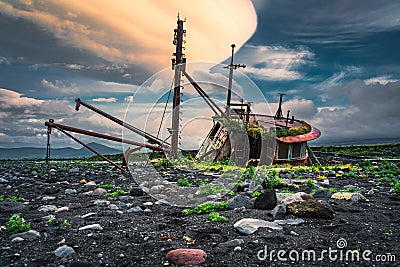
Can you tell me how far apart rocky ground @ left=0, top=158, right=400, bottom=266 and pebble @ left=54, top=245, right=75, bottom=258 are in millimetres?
13

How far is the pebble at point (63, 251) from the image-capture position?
Result: 4.89 m

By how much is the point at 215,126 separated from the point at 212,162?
349 cm

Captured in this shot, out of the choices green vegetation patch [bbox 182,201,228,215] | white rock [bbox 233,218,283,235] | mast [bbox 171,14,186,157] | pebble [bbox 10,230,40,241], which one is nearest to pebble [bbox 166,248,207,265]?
white rock [bbox 233,218,283,235]

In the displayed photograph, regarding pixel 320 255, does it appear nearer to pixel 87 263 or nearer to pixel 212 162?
pixel 87 263

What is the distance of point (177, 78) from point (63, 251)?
33.4ft

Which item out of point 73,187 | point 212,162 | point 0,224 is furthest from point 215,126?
point 0,224

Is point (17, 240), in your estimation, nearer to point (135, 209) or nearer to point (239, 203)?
point (135, 209)

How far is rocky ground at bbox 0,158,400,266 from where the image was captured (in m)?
4.74

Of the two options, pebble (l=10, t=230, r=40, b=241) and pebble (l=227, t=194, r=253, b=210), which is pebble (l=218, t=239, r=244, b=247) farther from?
pebble (l=10, t=230, r=40, b=241)

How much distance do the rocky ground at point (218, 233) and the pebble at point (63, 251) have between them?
0.01 metres

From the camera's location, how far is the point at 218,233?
18.6ft

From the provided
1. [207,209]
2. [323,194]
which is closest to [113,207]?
[207,209]

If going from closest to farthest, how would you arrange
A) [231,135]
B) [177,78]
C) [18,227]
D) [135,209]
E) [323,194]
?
[18,227]
[135,209]
[323,194]
[177,78]
[231,135]

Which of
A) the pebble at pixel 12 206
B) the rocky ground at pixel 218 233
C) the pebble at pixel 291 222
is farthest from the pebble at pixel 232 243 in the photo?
the pebble at pixel 12 206
